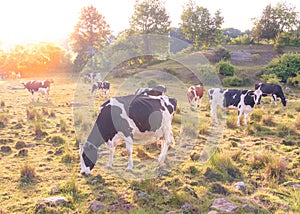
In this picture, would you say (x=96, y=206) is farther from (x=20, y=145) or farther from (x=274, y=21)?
(x=274, y=21)

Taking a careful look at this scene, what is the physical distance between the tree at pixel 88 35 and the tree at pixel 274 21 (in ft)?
103

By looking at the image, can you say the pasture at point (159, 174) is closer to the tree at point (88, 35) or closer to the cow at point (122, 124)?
the cow at point (122, 124)

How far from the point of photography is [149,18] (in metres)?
54.6

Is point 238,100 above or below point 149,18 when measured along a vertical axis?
below

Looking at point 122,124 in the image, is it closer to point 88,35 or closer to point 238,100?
point 238,100

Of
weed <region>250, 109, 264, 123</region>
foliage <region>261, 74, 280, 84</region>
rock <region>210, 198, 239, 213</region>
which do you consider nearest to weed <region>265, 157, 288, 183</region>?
rock <region>210, 198, 239, 213</region>

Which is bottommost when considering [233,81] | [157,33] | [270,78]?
[233,81]

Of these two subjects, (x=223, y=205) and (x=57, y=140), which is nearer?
(x=223, y=205)

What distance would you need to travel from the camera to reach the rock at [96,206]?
17.3 ft

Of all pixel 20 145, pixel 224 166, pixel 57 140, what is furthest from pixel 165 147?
pixel 20 145

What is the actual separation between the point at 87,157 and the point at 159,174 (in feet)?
5.76

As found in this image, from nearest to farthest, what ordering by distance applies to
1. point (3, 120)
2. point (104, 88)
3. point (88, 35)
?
point (3, 120) < point (104, 88) < point (88, 35)

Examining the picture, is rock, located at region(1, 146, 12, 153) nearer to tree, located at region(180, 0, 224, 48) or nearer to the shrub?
the shrub

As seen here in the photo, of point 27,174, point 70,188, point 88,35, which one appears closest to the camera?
point 70,188
